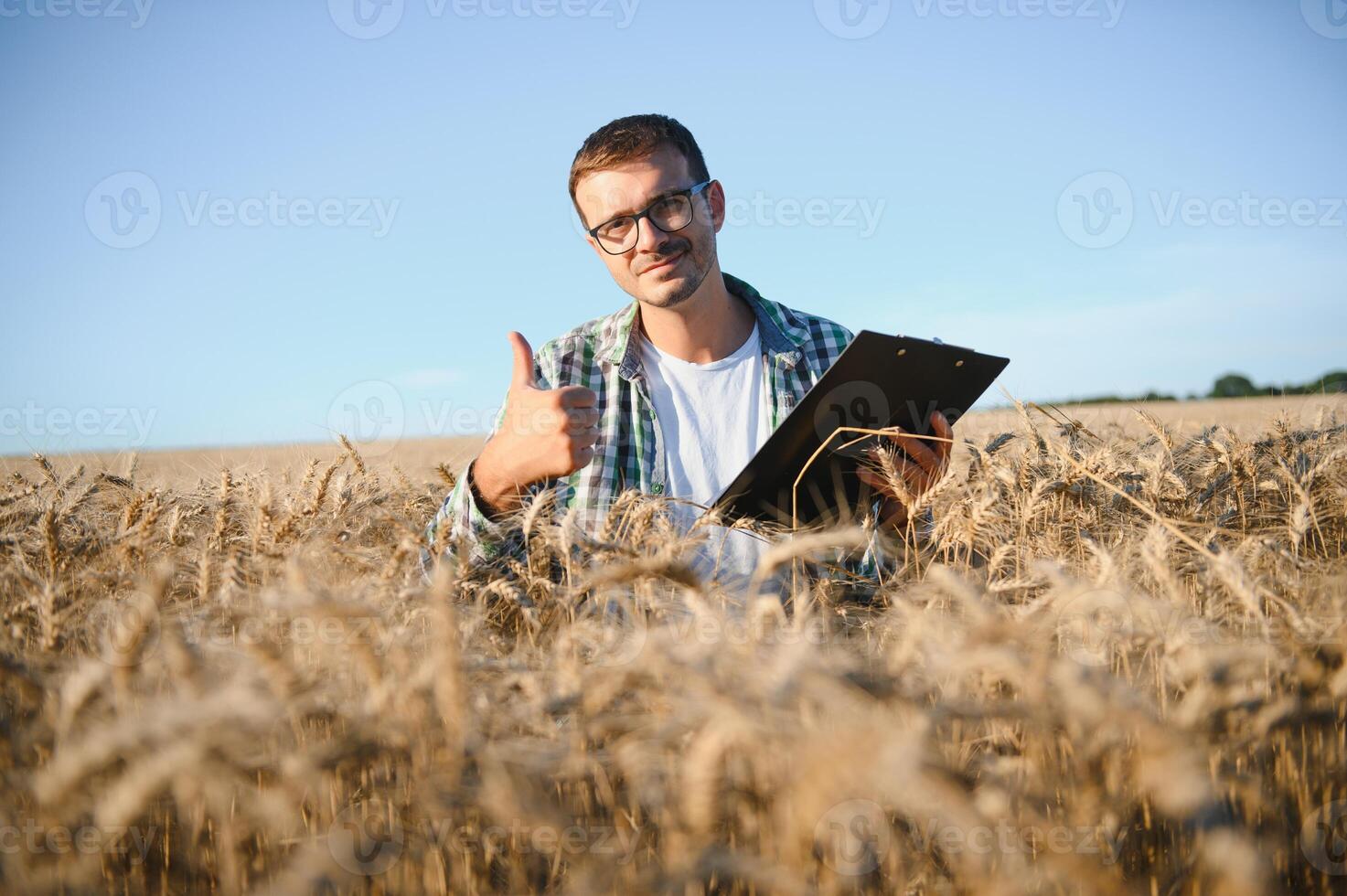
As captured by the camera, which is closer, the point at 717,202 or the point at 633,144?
the point at 633,144

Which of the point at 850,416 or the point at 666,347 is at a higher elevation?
the point at 666,347

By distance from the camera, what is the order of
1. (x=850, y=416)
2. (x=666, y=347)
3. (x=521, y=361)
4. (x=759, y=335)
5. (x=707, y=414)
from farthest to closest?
(x=759, y=335), (x=666, y=347), (x=707, y=414), (x=521, y=361), (x=850, y=416)

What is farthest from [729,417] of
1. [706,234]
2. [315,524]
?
[315,524]

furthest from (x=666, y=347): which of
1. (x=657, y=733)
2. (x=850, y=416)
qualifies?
(x=657, y=733)

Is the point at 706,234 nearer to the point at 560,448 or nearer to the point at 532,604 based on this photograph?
the point at 560,448

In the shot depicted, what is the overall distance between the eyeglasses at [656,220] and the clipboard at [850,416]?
127 cm

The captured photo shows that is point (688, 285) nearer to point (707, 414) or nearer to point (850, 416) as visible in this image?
point (707, 414)

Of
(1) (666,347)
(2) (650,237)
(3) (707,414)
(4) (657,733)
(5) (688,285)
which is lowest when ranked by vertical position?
(4) (657,733)

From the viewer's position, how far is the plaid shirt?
2848mm

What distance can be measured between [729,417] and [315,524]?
64.1 inches

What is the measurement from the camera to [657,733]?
737 millimetres

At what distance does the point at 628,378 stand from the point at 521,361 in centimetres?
83

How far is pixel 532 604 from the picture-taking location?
1.35 meters

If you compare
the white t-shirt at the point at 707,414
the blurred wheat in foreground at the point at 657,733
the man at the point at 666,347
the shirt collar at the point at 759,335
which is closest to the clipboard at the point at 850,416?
the blurred wheat in foreground at the point at 657,733
